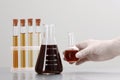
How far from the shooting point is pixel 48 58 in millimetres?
1101

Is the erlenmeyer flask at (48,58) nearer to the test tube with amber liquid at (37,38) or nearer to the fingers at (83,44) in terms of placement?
the test tube with amber liquid at (37,38)

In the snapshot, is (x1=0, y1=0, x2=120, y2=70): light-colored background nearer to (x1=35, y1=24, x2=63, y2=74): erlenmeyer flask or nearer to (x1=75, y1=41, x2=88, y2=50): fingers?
(x1=75, y1=41, x2=88, y2=50): fingers

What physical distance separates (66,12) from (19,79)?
6.19 ft

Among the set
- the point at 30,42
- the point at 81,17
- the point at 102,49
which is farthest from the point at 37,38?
the point at 81,17

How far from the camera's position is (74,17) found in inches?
109

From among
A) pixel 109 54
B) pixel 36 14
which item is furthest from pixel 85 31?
pixel 109 54

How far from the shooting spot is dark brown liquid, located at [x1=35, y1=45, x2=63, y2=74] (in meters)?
1.09

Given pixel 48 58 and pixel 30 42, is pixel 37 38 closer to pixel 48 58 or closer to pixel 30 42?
pixel 30 42

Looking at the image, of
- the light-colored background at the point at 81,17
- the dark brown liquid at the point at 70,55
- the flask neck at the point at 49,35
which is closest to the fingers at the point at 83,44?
the dark brown liquid at the point at 70,55

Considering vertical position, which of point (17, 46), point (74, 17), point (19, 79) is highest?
point (74, 17)

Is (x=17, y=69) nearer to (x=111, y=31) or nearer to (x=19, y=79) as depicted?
(x=19, y=79)

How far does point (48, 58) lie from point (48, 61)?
1cm

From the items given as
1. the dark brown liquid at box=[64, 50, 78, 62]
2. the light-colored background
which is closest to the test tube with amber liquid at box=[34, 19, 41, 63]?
the dark brown liquid at box=[64, 50, 78, 62]

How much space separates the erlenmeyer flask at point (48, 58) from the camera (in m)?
1.09
